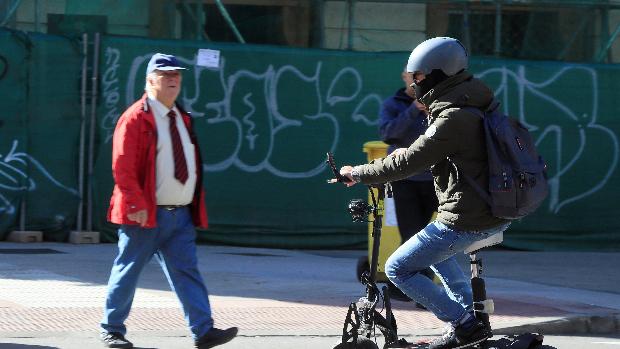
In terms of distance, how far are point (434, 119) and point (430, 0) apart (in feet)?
27.2

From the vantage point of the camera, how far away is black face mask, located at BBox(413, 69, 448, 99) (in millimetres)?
6230

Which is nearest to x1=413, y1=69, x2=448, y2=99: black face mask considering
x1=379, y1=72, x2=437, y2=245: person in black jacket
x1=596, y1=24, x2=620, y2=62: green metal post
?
x1=379, y1=72, x2=437, y2=245: person in black jacket

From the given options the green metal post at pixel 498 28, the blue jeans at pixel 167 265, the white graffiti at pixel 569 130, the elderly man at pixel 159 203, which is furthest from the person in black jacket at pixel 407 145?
the green metal post at pixel 498 28

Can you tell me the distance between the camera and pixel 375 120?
44.6ft

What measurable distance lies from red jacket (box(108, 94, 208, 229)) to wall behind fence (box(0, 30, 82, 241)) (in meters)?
5.81

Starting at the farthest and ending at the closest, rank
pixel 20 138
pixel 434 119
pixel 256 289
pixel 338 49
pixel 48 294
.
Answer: pixel 338 49, pixel 20 138, pixel 256 289, pixel 48 294, pixel 434 119

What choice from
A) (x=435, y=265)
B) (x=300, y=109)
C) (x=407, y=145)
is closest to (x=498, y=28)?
(x=300, y=109)

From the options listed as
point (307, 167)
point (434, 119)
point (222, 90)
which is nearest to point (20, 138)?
point (222, 90)

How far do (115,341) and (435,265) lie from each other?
1.96 metres

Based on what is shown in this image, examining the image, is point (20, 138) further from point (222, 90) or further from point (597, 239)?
point (597, 239)

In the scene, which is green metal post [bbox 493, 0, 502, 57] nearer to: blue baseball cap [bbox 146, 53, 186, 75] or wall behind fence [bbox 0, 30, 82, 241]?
wall behind fence [bbox 0, 30, 82, 241]

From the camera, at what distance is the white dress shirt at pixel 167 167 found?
729cm

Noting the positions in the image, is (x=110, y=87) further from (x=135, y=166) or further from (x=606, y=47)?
(x=135, y=166)

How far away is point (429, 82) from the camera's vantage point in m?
6.26
